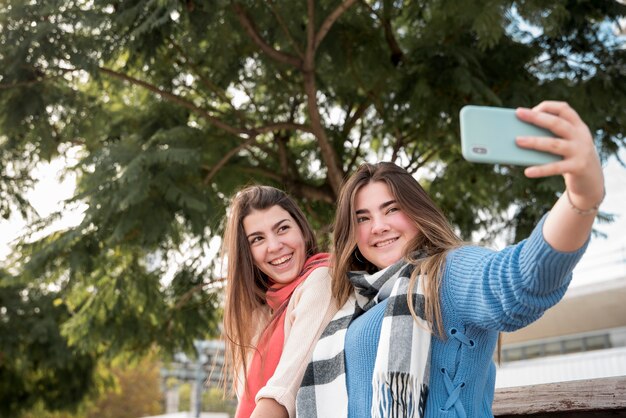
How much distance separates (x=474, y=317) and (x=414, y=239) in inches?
16.6

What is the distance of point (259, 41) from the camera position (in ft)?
19.7

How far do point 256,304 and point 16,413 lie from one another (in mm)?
10692

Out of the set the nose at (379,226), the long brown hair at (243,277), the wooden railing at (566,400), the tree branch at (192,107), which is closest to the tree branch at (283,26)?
the tree branch at (192,107)

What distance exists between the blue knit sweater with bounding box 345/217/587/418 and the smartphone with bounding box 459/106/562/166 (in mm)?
247

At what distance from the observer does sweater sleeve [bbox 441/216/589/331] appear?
5.61 feet

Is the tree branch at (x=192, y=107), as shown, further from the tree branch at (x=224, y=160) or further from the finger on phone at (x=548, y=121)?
the finger on phone at (x=548, y=121)

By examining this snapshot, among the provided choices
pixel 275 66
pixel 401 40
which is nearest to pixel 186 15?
pixel 275 66

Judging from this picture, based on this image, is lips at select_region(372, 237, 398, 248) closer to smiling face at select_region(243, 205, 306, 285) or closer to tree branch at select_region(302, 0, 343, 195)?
smiling face at select_region(243, 205, 306, 285)

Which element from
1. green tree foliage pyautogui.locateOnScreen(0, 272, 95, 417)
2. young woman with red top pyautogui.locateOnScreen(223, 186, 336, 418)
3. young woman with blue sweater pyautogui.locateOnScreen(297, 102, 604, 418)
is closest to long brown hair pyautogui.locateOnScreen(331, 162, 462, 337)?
young woman with blue sweater pyautogui.locateOnScreen(297, 102, 604, 418)

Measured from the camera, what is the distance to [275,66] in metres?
6.82

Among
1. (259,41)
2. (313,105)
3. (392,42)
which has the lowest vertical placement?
(313,105)

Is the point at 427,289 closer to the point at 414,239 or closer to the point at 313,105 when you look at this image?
the point at 414,239

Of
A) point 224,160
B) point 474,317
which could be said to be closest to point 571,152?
point 474,317

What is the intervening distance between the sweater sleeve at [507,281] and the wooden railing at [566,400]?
32.4 inches
